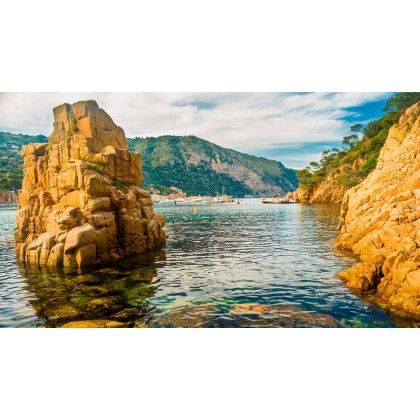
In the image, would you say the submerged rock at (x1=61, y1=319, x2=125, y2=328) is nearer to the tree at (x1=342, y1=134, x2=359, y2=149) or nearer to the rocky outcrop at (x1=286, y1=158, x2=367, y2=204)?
the rocky outcrop at (x1=286, y1=158, x2=367, y2=204)

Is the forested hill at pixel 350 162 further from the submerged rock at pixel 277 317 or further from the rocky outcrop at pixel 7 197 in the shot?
the rocky outcrop at pixel 7 197

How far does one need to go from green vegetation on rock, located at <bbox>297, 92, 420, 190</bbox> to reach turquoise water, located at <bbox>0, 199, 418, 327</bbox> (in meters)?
31.7

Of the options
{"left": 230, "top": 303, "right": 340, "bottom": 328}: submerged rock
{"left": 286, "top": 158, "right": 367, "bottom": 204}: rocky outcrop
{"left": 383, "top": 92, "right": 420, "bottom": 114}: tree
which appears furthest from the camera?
{"left": 286, "top": 158, "right": 367, "bottom": 204}: rocky outcrop

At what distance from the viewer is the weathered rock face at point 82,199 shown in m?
21.6

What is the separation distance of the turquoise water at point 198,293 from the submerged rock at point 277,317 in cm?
4

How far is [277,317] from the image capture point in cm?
1227

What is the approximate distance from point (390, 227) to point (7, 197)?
117 metres

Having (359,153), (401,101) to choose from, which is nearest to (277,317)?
(401,101)

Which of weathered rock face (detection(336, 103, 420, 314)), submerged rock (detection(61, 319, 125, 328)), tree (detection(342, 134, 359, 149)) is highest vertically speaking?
tree (detection(342, 134, 359, 149))

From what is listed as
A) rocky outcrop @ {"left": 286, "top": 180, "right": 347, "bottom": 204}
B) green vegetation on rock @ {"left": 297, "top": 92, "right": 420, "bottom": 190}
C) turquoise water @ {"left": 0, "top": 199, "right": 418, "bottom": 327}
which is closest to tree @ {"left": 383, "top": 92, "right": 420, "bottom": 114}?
green vegetation on rock @ {"left": 297, "top": 92, "right": 420, "bottom": 190}

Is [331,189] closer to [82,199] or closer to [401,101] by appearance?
[401,101]

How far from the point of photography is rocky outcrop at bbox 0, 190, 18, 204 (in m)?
104

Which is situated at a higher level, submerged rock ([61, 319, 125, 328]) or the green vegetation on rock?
the green vegetation on rock

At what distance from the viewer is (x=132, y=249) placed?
25.6 m
